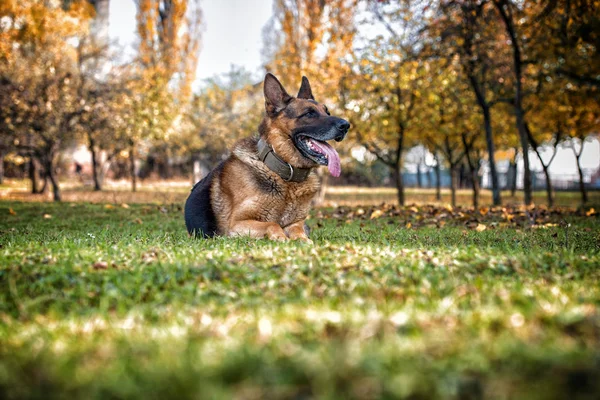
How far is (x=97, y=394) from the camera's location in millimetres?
1880

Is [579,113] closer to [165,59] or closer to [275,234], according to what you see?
[275,234]

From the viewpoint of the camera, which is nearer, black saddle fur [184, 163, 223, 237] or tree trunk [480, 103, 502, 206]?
black saddle fur [184, 163, 223, 237]

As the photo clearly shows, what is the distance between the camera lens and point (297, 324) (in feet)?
8.58

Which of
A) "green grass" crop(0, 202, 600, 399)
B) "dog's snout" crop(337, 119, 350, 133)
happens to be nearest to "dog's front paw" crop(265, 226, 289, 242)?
"green grass" crop(0, 202, 600, 399)

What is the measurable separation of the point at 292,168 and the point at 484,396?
16.2 ft

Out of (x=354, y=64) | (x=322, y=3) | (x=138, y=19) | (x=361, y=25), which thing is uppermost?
(x=138, y=19)

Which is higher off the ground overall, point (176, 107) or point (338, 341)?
point (176, 107)

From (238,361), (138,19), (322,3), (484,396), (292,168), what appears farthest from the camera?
(138,19)

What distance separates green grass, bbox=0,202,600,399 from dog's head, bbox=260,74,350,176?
1998 mm

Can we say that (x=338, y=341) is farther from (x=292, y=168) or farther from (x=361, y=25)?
(x=361, y=25)

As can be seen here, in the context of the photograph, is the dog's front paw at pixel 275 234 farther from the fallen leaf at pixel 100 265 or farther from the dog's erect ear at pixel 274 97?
the fallen leaf at pixel 100 265

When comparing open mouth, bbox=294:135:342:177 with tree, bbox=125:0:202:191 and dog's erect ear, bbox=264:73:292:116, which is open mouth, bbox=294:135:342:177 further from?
tree, bbox=125:0:202:191

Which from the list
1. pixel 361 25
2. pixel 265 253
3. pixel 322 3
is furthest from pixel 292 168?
pixel 322 3

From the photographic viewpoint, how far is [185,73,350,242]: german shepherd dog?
648 centimetres
